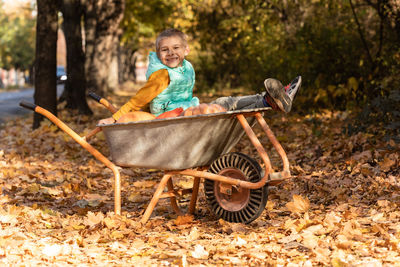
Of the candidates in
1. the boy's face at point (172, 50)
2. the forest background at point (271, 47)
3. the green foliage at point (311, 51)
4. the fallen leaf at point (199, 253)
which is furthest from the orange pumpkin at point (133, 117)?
the green foliage at point (311, 51)

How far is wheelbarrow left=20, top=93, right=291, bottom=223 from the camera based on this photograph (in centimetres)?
360

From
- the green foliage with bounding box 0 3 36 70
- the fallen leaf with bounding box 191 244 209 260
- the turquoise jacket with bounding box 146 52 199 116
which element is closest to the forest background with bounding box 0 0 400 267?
the fallen leaf with bounding box 191 244 209 260

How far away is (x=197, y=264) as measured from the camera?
10.0 feet

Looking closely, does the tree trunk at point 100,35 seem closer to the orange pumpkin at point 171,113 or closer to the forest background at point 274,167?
the forest background at point 274,167

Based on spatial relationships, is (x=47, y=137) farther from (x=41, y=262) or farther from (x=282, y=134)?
(x=41, y=262)

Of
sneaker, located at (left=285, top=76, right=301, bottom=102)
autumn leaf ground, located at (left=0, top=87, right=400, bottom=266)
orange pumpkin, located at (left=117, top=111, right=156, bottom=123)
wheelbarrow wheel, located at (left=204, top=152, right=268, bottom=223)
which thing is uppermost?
sneaker, located at (left=285, top=76, right=301, bottom=102)

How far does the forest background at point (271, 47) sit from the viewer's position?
8.62 metres

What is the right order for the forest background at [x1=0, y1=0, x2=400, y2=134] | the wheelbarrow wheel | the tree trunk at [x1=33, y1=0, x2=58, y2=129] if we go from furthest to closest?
the tree trunk at [x1=33, y1=0, x2=58, y2=129]
the forest background at [x1=0, y1=0, x2=400, y2=134]
the wheelbarrow wheel

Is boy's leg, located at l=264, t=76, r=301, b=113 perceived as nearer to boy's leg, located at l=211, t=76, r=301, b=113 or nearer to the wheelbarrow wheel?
boy's leg, located at l=211, t=76, r=301, b=113

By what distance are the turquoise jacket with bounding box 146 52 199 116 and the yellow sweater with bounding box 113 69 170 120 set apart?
46 millimetres

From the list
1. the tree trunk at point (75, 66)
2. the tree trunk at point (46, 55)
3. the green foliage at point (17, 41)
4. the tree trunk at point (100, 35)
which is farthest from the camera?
the green foliage at point (17, 41)

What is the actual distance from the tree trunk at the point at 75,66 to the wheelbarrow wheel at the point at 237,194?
26.2 ft

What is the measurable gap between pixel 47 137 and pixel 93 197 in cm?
390

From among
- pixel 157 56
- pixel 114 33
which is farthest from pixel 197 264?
pixel 114 33
